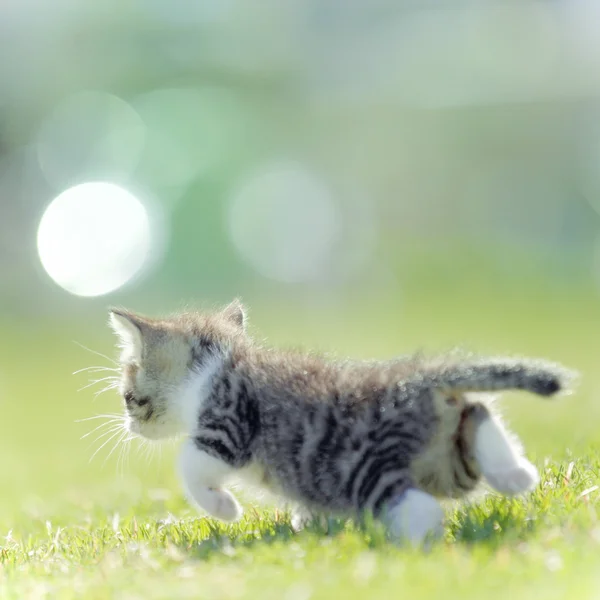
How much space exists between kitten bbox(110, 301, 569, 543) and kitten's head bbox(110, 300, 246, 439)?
A: 0.08 m

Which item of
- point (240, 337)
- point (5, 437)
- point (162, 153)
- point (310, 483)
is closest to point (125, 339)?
point (240, 337)

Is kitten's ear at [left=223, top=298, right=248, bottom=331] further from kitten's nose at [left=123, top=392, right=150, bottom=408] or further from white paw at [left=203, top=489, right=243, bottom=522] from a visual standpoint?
white paw at [left=203, top=489, right=243, bottom=522]

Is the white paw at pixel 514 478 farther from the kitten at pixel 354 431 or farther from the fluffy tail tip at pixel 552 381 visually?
the fluffy tail tip at pixel 552 381

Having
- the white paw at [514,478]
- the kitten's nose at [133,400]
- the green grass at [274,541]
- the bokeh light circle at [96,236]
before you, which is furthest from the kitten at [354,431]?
the bokeh light circle at [96,236]

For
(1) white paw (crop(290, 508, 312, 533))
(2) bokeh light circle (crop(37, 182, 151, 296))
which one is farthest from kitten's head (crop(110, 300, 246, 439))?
(2) bokeh light circle (crop(37, 182, 151, 296))

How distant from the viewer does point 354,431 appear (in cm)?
471

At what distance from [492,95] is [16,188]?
11.0 m

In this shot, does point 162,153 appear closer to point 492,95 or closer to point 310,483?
point 492,95

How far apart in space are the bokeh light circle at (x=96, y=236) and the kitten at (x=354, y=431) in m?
15.0

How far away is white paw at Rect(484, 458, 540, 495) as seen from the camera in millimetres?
4535

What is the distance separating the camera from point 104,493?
28.3 ft

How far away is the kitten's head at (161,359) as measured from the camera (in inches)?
226

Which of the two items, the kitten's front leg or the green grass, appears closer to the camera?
the green grass

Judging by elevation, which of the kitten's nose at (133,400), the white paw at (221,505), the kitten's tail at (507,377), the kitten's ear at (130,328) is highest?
the kitten's tail at (507,377)
